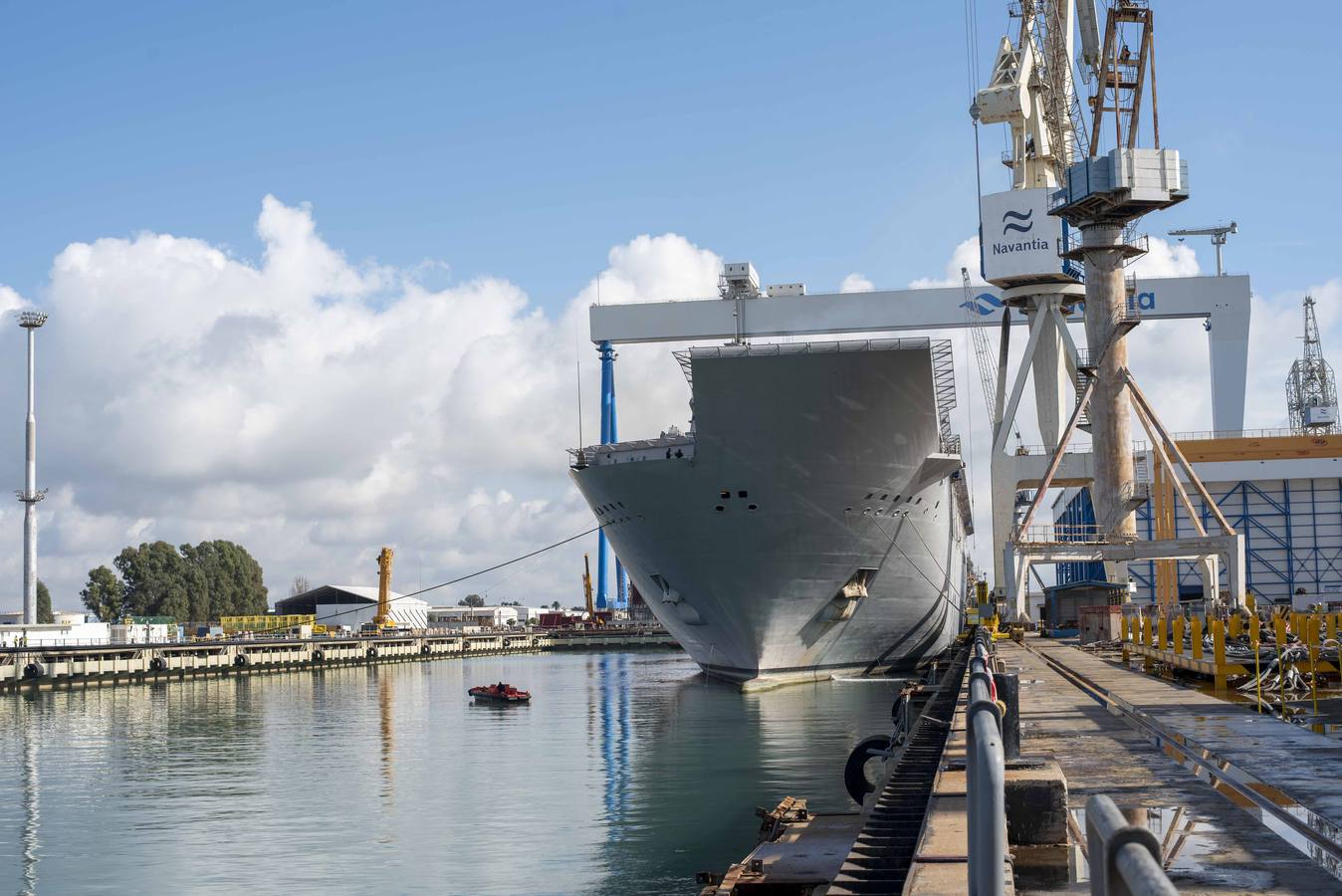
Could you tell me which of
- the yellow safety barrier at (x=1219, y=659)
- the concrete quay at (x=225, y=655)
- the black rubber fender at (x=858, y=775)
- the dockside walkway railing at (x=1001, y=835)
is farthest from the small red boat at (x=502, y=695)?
the dockside walkway railing at (x=1001, y=835)

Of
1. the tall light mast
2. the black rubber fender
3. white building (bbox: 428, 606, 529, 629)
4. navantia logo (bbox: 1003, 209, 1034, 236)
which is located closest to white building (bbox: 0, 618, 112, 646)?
the tall light mast

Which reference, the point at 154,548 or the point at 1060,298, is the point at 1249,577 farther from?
the point at 154,548

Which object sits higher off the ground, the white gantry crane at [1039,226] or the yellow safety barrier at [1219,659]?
the white gantry crane at [1039,226]

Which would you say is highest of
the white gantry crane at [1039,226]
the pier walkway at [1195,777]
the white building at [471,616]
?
the white gantry crane at [1039,226]

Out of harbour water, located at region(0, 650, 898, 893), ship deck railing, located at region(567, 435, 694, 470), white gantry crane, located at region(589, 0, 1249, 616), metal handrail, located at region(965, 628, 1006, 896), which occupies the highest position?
white gantry crane, located at region(589, 0, 1249, 616)

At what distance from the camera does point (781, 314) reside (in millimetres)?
55438

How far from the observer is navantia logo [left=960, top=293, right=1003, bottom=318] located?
54938 mm

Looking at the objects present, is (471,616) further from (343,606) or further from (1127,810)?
(1127,810)

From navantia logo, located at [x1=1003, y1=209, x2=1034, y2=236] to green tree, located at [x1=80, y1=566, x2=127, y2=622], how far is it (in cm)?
8221

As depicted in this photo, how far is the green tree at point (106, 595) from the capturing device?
9919 cm

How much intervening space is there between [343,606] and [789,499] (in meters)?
83.3

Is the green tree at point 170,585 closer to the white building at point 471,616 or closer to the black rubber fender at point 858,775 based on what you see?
the white building at point 471,616

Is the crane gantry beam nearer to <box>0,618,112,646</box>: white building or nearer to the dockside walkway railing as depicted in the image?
<box>0,618,112,646</box>: white building

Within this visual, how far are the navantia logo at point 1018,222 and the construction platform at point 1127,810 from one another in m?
28.7
